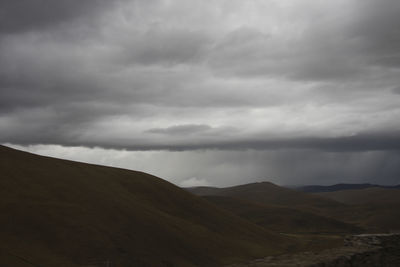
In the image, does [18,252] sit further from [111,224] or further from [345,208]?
[345,208]

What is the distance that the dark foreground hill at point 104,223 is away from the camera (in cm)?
3453

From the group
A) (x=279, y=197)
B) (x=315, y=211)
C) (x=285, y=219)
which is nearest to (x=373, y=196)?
(x=279, y=197)

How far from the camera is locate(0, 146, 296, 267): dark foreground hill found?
1359 inches

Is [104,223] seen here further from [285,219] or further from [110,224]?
[285,219]

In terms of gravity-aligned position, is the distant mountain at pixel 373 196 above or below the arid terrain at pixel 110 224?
below

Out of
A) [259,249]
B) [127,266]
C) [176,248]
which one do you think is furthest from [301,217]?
[127,266]

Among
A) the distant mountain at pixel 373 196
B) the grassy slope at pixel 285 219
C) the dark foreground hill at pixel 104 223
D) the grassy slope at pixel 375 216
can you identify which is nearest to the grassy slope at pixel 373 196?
the distant mountain at pixel 373 196

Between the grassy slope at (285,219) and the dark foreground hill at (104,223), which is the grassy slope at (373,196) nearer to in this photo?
the grassy slope at (285,219)

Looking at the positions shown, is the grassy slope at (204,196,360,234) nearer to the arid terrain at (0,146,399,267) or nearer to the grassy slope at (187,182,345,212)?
the arid terrain at (0,146,399,267)

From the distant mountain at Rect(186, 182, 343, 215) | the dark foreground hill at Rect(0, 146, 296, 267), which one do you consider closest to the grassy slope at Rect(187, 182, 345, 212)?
the distant mountain at Rect(186, 182, 343, 215)

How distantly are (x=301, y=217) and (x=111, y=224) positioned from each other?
6498cm

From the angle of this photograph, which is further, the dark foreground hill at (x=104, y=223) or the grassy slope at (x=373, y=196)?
the grassy slope at (x=373, y=196)

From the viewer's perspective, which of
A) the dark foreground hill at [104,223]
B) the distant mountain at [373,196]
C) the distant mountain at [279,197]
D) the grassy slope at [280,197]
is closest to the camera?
the dark foreground hill at [104,223]

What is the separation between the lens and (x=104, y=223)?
41.4 metres
